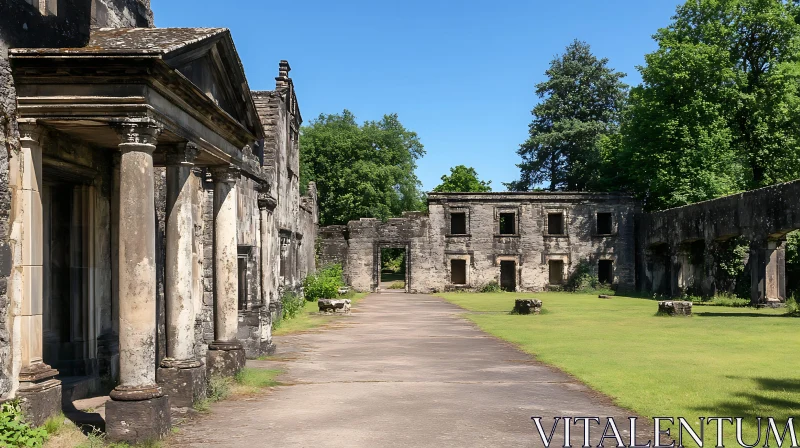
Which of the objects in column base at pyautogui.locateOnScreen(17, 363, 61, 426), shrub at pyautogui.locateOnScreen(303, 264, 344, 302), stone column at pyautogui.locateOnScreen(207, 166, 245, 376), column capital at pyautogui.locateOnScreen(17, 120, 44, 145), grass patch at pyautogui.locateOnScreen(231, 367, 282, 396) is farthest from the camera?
shrub at pyautogui.locateOnScreen(303, 264, 344, 302)

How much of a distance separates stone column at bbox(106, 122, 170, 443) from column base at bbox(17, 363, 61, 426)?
0.69m

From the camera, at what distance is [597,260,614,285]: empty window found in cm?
3878

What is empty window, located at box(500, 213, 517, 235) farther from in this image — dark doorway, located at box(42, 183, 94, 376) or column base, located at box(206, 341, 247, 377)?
dark doorway, located at box(42, 183, 94, 376)

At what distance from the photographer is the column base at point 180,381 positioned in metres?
8.25

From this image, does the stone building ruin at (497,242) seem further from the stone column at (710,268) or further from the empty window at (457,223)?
the stone column at (710,268)

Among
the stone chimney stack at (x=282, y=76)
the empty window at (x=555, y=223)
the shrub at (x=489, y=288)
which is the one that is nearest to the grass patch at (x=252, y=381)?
the stone chimney stack at (x=282, y=76)

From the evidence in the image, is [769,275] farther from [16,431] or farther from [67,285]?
[16,431]

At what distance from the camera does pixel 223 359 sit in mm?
10055

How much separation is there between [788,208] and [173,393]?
20026 millimetres

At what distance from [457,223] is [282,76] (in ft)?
71.0

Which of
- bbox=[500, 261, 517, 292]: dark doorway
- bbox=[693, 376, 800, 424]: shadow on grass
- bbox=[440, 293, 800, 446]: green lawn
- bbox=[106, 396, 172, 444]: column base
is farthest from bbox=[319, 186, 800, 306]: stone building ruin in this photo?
bbox=[106, 396, 172, 444]: column base

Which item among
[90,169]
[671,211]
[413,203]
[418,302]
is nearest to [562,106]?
[413,203]

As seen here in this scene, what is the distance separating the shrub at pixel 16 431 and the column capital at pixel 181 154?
3226 millimetres

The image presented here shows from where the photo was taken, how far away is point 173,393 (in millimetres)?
8242
